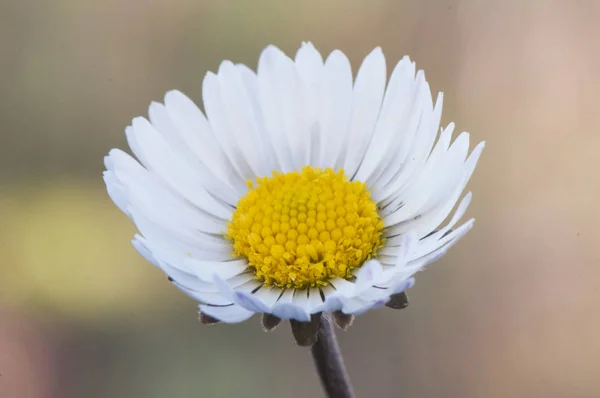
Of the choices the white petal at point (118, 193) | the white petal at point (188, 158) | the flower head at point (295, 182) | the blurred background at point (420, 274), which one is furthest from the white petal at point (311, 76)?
the blurred background at point (420, 274)

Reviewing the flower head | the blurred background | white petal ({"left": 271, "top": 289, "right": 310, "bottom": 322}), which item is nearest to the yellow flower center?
the flower head

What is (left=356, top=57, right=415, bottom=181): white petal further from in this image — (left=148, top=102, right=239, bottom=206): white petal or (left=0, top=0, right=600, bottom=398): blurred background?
(left=0, top=0, right=600, bottom=398): blurred background

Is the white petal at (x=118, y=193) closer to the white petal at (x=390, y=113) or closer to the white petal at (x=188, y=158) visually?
the white petal at (x=188, y=158)

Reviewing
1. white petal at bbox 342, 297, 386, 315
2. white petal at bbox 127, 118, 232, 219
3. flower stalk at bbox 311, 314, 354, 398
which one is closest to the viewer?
white petal at bbox 342, 297, 386, 315

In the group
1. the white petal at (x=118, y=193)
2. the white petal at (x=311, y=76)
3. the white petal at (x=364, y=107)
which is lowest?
the white petal at (x=118, y=193)

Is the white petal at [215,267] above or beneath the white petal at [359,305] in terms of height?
above

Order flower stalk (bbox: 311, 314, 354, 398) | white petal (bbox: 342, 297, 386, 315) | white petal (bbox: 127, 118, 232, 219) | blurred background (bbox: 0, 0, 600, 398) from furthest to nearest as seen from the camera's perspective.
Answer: blurred background (bbox: 0, 0, 600, 398)
white petal (bbox: 127, 118, 232, 219)
flower stalk (bbox: 311, 314, 354, 398)
white petal (bbox: 342, 297, 386, 315)

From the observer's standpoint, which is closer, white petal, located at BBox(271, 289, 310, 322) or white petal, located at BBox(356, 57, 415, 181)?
white petal, located at BBox(271, 289, 310, 322)

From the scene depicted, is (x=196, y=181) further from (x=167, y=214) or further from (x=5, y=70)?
(x=5, y=70)
